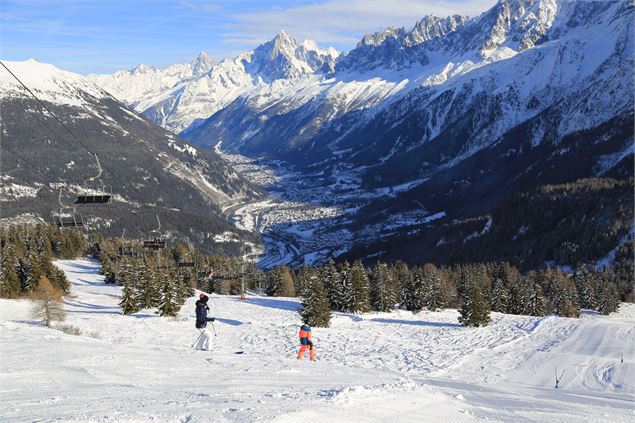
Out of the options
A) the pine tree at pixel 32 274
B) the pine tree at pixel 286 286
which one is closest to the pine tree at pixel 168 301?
the pine tree at pixel 32 274

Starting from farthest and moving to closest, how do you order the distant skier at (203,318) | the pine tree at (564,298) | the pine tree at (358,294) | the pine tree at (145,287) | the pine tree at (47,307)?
the pine tree at (564,298) < the pine tree at (358,294) < the pine tree at (145,287) < the pine tree at (47,307) < the distant skier at (203,318)

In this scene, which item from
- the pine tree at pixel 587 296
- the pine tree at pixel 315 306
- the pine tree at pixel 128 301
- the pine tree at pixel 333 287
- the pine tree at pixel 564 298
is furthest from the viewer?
the pine tree at pixel 587 296

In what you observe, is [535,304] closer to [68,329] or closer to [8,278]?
[68,329]

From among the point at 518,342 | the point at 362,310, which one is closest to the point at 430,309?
the point at 362,310

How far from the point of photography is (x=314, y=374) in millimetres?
25219

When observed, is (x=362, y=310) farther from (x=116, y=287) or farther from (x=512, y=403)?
(x=512, y=403)

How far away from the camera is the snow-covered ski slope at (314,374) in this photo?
17.5 m

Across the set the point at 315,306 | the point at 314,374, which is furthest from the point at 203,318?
the point at 315,306

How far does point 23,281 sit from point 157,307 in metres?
22.3

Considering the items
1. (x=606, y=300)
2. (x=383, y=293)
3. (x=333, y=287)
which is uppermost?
(x=606, y=300)

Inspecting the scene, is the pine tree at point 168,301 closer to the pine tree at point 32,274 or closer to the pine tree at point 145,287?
the pine tree at point 145,287

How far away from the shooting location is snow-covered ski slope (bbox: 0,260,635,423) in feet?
57.5

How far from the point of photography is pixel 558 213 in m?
191

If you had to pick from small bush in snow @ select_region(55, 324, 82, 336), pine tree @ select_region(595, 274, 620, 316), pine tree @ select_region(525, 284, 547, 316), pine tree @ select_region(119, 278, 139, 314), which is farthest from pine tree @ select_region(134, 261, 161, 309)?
pine tree @ select_region(595, 274, 620, 316)
